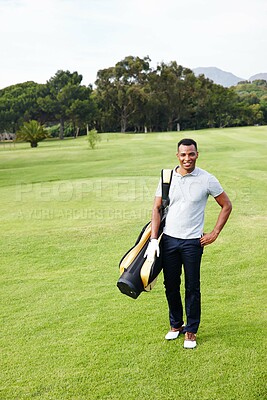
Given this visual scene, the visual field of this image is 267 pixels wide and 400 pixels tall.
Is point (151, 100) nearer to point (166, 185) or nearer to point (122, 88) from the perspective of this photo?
point (122, 88)

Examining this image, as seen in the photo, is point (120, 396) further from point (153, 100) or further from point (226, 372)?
point (153, 100)

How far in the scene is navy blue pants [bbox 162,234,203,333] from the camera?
3777 mm

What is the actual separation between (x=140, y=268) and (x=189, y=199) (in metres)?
0.71

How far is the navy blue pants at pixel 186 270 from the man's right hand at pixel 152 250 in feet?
0.54

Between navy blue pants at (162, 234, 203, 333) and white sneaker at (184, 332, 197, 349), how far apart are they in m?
0.04

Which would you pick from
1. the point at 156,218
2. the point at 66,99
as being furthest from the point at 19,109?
the point at 156,218

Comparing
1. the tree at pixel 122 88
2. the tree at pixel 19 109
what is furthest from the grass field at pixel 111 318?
the tree at pixel 122 88

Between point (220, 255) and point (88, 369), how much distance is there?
3.35m

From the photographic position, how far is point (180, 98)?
220 feet

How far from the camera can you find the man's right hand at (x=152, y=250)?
3.66 m

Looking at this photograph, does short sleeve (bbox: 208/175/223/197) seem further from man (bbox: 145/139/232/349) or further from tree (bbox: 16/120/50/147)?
tree (bbox: 16/120/50/147)

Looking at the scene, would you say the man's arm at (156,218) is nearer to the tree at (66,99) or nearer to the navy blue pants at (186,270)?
the navy blue pants at (186,270)

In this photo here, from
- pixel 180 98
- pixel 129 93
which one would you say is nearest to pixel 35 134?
pixel 129 93

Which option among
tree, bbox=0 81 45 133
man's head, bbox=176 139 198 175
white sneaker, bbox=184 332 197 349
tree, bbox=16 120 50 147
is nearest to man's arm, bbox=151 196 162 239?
man's head, bbox=176 139 198 175
